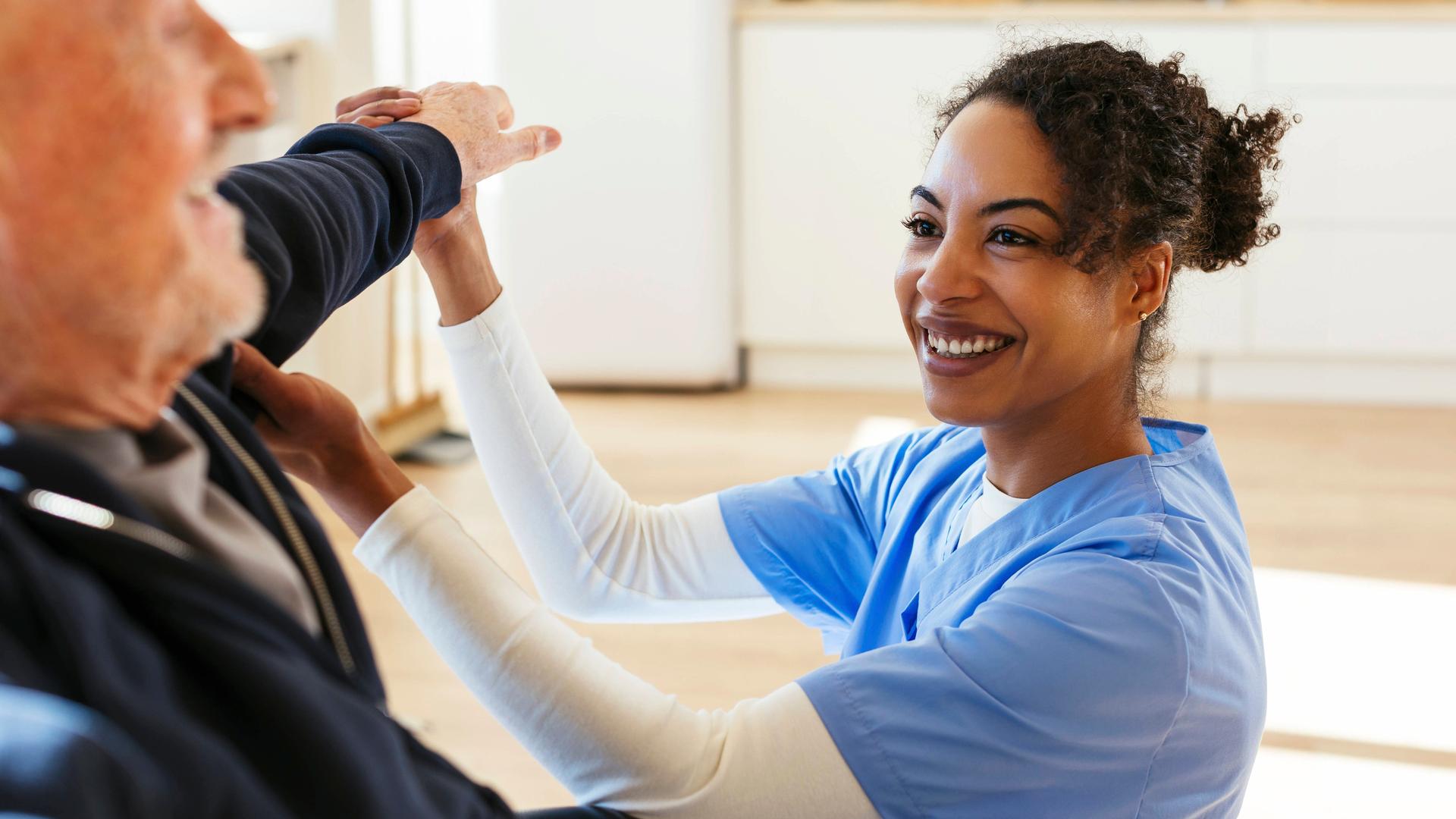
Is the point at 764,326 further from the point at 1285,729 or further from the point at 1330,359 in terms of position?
the point at 1285,729

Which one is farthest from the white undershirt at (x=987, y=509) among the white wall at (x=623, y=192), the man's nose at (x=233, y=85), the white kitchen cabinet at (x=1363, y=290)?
the white kitchen cabinet at (x=1363, y=290)

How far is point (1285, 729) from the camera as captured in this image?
7.25 feet

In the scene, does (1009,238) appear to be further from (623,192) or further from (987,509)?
(623,192)

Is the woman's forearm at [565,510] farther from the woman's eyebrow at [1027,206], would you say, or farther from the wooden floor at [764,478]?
the wooden floor at [764,478]

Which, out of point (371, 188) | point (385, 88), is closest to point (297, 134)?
→ point (385, 88)

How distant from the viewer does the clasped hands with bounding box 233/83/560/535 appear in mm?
928

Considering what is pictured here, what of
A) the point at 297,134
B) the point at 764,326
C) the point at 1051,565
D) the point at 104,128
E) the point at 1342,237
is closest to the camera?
the point at 104,128

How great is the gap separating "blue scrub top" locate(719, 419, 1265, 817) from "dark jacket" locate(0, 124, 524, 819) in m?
0.31

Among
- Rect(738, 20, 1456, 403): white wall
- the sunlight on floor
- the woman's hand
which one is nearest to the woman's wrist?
the woman's hand

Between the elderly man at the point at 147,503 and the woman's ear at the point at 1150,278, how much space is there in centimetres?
74

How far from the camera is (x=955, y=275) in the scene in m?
1.20

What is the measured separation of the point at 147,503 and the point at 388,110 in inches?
25.8

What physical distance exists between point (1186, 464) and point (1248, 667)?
0.20m

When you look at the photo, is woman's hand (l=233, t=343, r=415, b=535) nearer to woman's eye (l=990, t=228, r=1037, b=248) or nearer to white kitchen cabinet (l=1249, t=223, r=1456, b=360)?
woman's eye (l=990, t=228, r=1037, b=248)
